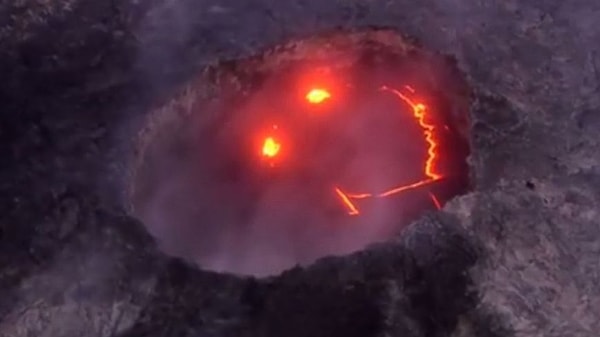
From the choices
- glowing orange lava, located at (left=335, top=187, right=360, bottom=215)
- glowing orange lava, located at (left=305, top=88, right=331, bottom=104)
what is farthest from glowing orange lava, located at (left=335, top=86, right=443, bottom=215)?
glowing orange lava, located at (left=305, top=88, right=331, bottom=104)

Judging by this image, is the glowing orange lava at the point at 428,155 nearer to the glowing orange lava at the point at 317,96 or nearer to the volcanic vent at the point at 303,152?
the volcanic vent at the point at 303,152

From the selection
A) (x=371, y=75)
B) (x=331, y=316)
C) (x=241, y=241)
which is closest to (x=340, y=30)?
(x=371, y=75)

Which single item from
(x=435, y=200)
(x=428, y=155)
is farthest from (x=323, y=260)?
(x=428, y=155)

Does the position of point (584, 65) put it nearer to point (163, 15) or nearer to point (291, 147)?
point (291, 147)

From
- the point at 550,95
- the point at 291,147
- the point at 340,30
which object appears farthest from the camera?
the point at 291,147

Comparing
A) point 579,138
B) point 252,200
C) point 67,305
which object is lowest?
point 252,200

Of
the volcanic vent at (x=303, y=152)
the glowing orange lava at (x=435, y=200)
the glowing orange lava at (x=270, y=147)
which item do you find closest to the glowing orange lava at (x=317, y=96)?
the volcanic vent at (x=303, y=152)
